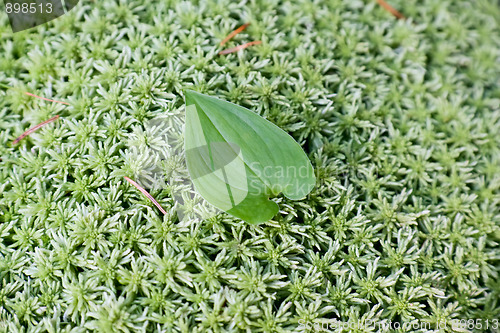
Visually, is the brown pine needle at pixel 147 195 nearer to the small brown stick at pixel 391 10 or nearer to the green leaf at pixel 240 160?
the green leaf at pixel 240 160

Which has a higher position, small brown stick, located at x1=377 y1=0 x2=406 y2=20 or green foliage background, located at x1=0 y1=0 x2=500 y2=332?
small brown stick, located at x1=377 y1=0 x2=406 y2=20

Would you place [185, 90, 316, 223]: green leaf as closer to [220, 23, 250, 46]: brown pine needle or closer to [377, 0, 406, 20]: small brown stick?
[220, 23, 250, 46]: brown pine needle

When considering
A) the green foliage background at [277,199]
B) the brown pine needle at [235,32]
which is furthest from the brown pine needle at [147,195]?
the brown pine needle at [235,32]

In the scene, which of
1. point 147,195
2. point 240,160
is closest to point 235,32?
point 240,160

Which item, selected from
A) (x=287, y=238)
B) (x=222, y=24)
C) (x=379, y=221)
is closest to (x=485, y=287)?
(x=379, y=221)

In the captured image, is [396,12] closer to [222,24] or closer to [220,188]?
[222,24]

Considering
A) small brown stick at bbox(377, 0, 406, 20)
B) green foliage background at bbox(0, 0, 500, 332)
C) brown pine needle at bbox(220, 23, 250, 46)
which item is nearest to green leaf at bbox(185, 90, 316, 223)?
green foliage background at bbox(0, 0, 500, 332)

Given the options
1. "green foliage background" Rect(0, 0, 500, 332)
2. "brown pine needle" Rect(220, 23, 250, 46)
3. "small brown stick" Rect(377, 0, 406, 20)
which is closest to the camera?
"green foliage background" Rect(0, 0, 500, 332)
